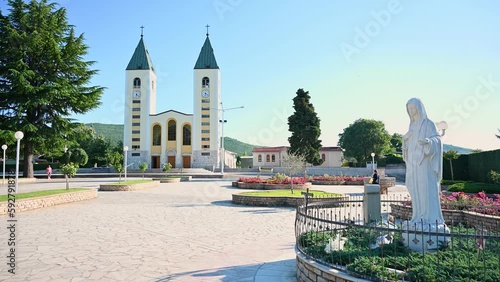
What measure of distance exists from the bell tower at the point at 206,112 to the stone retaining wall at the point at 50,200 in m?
38.0

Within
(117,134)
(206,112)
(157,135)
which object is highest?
(117,134)

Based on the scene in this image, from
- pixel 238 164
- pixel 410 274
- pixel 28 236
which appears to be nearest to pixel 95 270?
pixel 28 236

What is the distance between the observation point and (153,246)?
7.23 meters

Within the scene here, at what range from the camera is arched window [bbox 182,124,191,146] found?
192 feet

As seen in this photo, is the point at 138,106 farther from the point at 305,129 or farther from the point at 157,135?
the point at 305,129

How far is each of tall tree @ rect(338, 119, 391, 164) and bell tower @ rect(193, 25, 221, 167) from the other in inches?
992

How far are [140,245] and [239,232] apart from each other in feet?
8.70

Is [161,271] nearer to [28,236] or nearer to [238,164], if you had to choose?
[28,236]

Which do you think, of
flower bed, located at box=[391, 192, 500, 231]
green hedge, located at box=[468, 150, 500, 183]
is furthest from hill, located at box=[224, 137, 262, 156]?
flower bed, located at box=[391, 192, 500, 231]

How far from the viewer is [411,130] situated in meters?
5.50

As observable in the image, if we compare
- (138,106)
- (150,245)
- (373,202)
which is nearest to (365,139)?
(138,106)

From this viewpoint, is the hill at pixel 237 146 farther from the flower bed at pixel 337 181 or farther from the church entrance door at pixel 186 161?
the flower bed at pixel 337 181

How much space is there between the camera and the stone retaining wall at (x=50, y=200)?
12219 mm

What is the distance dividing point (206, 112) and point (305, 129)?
23450mm
